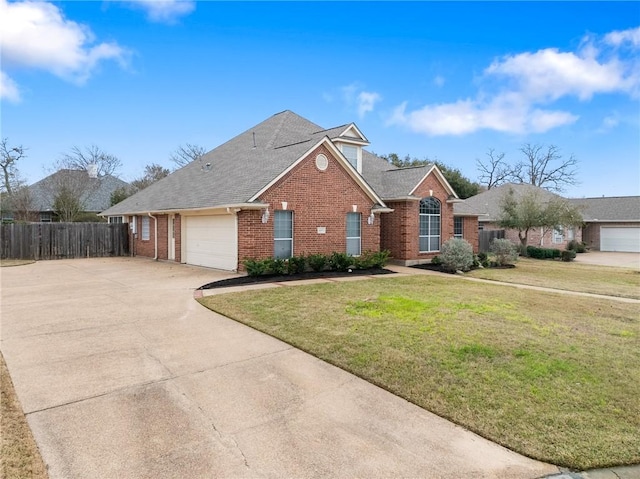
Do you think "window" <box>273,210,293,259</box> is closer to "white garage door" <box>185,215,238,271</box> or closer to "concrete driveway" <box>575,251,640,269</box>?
"white garage door" <box>185,215,238,271</box>

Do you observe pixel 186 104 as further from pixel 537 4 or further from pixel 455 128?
pixel 455 128

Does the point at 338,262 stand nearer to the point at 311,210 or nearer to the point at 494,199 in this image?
the point at 311,210

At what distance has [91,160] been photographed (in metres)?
39.7

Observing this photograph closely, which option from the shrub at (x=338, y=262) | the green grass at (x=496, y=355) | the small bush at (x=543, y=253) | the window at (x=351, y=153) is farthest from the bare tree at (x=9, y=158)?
the small bush at (x=543, y=253)

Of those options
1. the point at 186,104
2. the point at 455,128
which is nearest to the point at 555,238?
the point at 455,128

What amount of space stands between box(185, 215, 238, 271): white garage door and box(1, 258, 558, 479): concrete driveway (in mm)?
7209

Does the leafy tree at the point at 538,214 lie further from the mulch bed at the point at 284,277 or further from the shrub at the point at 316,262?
the shrub at the point at 316,262

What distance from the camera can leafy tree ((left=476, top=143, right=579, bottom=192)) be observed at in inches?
1928

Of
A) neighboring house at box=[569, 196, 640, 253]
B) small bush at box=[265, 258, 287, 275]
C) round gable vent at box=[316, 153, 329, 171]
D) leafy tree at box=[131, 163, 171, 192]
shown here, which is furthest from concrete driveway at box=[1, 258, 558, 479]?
leafy tree at box=[131, 163, 171, 192]

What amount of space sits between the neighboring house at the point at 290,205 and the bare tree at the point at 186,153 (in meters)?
22.7

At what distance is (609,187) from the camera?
56031mm

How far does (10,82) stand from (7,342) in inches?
531

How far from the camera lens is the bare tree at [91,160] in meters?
36.1

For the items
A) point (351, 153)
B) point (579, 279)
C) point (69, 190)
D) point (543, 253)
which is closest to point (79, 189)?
point (69, 190)
